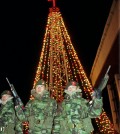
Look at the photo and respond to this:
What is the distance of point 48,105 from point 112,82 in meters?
8.46

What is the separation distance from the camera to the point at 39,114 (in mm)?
7668

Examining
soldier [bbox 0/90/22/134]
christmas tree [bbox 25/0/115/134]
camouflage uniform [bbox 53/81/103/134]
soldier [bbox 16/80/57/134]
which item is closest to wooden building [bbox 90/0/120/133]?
christmas tree [bbox 25/0/115/134]

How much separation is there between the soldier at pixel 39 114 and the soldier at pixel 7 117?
0.51 meters

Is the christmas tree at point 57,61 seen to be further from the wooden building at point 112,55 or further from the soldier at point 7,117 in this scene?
the soldier at point 7,117

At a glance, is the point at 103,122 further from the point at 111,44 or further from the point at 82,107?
the point at 82,107

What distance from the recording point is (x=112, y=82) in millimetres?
15609

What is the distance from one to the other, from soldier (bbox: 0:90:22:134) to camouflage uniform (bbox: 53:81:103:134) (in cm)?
115

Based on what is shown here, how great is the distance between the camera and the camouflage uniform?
729 centimetres

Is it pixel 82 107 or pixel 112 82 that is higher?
pixel 82 107

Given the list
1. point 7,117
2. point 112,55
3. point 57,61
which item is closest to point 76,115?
point 7,117

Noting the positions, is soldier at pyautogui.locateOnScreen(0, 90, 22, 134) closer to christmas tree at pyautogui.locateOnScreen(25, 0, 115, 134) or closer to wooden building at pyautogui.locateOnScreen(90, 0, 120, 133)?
christmas tree at pyautogui.locateOnScreen(25, 0, 115, 134)

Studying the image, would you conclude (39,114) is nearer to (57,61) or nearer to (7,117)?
(7,117)

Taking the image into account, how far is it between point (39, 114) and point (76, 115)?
0.99m

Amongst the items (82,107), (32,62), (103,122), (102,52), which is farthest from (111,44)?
(32,62)
